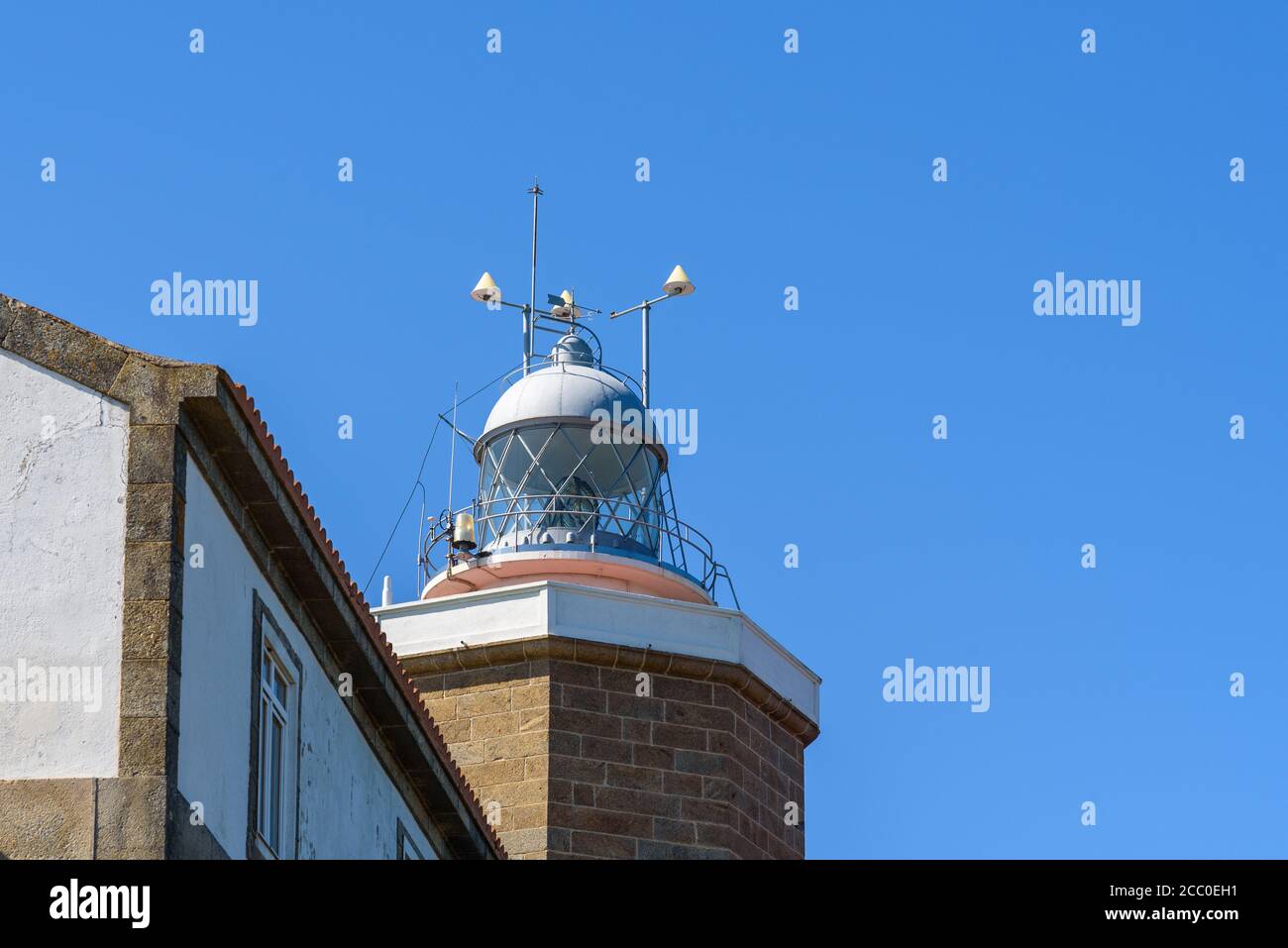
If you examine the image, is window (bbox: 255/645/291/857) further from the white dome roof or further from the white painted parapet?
the white dome roof

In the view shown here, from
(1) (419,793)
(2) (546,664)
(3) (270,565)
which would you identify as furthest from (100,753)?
(2) (546,664)

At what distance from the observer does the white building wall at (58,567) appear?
1305cm

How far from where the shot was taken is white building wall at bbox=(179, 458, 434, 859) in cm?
1352

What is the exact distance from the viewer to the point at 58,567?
527 inches

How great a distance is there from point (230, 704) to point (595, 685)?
11380 millimetres

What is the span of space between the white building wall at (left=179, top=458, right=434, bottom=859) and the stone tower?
8.07m

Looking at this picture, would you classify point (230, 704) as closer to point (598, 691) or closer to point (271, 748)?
point (271, 748)

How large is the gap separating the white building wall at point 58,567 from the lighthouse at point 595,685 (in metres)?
11.5

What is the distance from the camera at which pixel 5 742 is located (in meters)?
13.1

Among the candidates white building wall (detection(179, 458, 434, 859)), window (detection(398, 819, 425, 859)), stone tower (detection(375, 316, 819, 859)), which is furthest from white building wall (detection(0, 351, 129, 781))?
stone tower (detection(375, 316, 819, 859))

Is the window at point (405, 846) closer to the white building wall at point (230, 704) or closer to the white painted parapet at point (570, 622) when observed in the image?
the white building wall at point (230, 704)

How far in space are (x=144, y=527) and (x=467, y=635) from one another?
1236 centimetres

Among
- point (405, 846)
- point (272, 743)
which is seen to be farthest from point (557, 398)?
point (272, 743)
